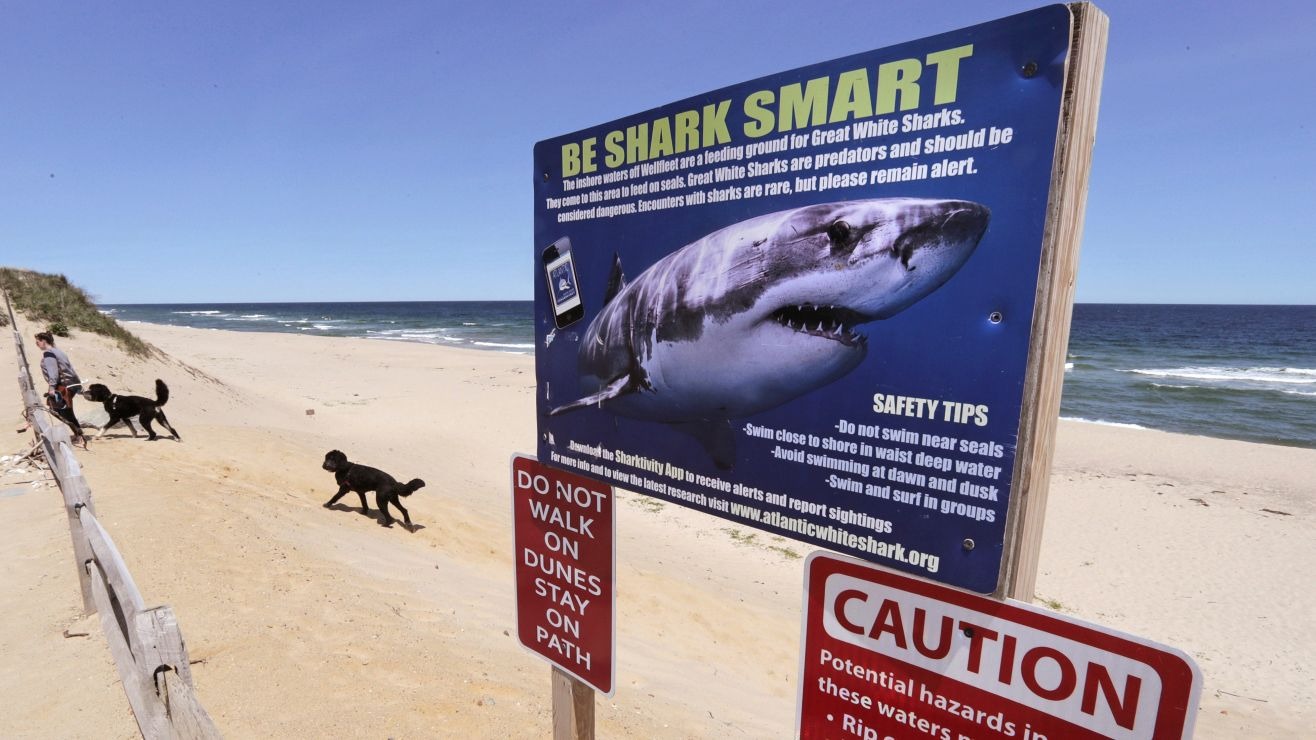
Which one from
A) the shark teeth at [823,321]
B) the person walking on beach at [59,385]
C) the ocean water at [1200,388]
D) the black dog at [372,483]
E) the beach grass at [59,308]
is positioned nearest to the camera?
the shark teeth at [823,321]

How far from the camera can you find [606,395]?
2.15 meters

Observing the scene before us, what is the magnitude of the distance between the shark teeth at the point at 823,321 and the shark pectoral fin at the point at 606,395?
616mm

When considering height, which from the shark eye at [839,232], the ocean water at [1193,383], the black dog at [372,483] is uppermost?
the shark eye at [839,232]

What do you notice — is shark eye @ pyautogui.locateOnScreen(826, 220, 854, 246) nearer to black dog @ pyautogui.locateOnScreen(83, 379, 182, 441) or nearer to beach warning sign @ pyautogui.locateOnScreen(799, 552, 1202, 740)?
beach warning sign @ pyautogui.locateOnScreen(799, 552, 1202, 740)

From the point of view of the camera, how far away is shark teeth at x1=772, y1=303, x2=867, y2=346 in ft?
4.87

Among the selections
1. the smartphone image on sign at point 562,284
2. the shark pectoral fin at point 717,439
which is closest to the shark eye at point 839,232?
the shark pectoral fin at point 717,439

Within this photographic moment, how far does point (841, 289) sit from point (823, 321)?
89 mm

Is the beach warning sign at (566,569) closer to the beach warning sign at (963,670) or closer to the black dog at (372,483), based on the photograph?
the beach warning sign at (963,670)

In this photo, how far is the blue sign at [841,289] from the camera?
4.15 ft

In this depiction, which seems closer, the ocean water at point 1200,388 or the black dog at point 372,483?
the black dog at point 372,483

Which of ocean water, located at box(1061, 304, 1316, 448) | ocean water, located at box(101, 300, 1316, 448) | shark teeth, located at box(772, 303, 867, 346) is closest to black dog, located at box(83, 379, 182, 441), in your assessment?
shark teeth, located at box(772, 303, 867, 346)

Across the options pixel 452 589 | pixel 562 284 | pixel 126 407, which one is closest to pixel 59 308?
pixel 126 407

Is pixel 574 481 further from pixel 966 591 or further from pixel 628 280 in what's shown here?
pixel 966 591

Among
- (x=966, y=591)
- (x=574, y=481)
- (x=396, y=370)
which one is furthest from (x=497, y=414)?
(x=966, y=591)
